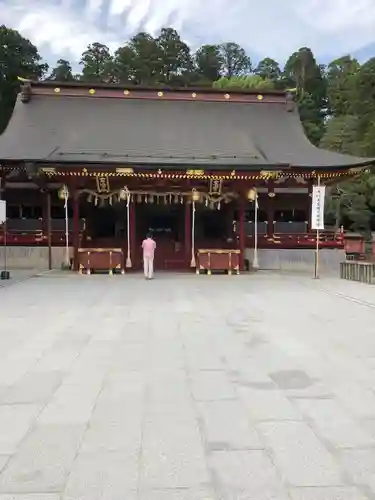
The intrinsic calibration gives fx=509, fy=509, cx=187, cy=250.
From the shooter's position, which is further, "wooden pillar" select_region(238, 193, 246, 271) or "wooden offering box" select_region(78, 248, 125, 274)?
"wooden pillar" select_region(238, 193, 246, 271)

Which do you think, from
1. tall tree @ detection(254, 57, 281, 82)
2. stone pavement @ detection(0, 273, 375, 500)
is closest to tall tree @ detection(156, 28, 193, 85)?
tall tree @ detection(254, 57, 281, 82)

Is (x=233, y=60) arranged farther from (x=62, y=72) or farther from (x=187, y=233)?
(x=187, y=233)

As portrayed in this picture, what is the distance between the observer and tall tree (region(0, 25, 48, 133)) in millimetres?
39688

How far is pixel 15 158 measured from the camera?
16.2 m

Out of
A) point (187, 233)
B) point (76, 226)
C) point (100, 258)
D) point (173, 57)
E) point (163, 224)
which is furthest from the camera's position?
point (173, 57)

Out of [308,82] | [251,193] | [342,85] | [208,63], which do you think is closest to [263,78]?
[308,82]

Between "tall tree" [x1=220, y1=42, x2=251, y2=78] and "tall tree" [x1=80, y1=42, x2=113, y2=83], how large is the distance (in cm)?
1651

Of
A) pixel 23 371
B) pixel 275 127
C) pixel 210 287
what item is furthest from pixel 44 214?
pixel 23 371

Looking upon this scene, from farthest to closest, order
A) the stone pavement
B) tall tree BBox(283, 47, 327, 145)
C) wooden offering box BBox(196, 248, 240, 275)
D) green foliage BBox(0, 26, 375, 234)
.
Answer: tall tree BBox(283, 47, 327, 145) → green foliage BBox(0, 26, 375, 234) → wooden offering box BBox(196, 248, 240, 275) → the stone pavement

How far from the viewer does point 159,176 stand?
15758 mm

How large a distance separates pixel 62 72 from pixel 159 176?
126 feet

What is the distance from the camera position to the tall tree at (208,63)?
59.9 meters

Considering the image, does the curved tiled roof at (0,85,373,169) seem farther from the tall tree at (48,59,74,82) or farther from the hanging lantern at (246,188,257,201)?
the tall tree at (48,59,74,82)

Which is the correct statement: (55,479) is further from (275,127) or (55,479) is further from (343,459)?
(275,127)
